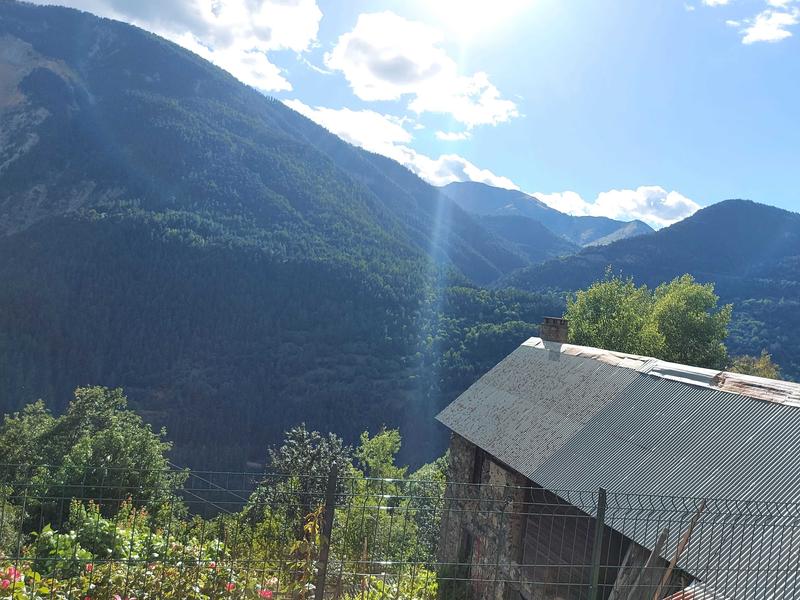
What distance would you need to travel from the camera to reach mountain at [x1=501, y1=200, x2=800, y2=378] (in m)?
94.6

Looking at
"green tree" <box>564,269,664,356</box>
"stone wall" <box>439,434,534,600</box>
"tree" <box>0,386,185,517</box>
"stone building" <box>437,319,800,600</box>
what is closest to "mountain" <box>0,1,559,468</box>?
"tree" <box>0,386,185,517</box>

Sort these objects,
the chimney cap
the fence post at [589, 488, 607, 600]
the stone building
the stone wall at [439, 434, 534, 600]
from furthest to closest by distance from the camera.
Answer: the chimney cap < the stone wall at [439, 434, 534, 600] < the stone building < the fence post at [589, 488, 607, 600]

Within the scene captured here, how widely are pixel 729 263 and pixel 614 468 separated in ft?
478

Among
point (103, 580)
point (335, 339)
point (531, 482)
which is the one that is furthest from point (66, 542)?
point (335, 339)

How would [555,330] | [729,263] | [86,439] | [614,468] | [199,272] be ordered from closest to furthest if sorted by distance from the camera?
[614,468]
[555,330]
[86,439]
[199,272]
[729,263]

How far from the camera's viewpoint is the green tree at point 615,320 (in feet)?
91.3

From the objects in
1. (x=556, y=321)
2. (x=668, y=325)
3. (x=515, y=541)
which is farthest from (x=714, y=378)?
(x=668, y=325)

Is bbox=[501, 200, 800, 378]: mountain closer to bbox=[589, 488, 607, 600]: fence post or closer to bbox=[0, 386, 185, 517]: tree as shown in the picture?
bbox=[0, 386, 185, 517]: tree

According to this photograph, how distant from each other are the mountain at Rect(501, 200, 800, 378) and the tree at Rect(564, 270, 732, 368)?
210 ft

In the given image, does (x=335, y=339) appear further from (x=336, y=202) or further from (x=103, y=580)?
(x=103, y=580)

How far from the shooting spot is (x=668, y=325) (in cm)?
3061

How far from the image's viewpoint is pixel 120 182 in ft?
411

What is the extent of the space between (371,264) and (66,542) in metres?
109

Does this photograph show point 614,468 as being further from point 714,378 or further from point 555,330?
point 555,330
